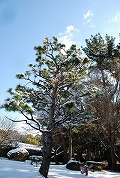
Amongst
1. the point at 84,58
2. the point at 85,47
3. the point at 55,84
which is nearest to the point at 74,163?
the point at 55,84

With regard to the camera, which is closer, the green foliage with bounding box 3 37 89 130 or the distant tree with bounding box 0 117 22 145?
the green foliage with bounding box 3 37 89 130

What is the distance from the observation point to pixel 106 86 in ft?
51.3

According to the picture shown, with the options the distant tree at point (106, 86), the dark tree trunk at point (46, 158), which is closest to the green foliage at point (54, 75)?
the dark tree trunk at point (46, 158)

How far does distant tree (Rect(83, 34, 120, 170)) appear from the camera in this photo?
1488cm

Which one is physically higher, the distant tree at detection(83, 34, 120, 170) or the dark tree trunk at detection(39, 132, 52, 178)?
the distant tree at detection(83, 34, 120, 170)

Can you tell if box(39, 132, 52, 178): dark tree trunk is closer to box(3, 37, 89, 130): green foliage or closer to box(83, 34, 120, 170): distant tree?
box(3, 37, 89, 130): green foliage

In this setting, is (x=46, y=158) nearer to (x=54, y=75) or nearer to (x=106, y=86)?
(x=54, y=75)

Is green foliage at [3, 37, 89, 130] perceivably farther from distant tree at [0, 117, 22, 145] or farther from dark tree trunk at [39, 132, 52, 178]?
distant tree at [0, 117, 22, 145]

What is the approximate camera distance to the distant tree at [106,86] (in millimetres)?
14875

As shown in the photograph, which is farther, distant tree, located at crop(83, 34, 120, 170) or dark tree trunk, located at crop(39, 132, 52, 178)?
distant tree, located at crop(83, 34, 120, 170)

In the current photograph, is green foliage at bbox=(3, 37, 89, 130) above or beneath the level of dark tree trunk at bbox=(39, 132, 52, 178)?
above

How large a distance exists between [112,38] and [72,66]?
34.8 feet

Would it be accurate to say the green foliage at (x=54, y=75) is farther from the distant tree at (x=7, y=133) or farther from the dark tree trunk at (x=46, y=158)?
the distant tree at (x=7, y=133)

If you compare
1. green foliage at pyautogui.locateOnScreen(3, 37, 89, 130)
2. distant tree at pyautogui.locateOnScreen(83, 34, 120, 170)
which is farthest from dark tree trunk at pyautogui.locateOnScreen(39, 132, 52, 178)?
distant tree at pyautogui.locateOnScreen(83, 34, 120, 170)
